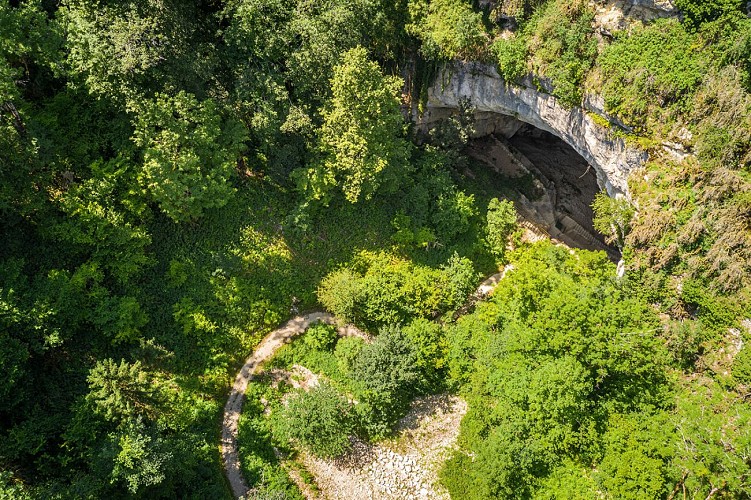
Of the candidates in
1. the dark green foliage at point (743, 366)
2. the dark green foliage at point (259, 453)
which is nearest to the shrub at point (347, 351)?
the dark green foliage at point (259, 453)

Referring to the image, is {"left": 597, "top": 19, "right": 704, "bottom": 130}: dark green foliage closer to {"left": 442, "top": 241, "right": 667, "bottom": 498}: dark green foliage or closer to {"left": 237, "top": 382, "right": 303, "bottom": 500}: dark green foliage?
{"left": 442, "top": 241, "right": 667, "bottom": 498}: dark green foliage

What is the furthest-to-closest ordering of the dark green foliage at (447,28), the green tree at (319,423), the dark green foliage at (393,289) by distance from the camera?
1. the dark green foliage at (393,289)
2. the dark green foliage at (447,28)
3. the green tree at (319,423)

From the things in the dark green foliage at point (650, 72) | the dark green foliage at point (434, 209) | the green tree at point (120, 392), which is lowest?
the green tree at point (120, 392)

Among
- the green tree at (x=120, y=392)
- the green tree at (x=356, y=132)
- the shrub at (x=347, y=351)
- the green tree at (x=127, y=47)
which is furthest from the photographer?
the shrub at (x=347, y=351)

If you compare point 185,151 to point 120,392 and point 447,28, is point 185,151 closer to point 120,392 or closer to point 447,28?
point 120,392

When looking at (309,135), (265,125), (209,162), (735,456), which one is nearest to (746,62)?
(735,456)

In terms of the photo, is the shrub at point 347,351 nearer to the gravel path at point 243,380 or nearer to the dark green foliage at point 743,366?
the gravel path at point 243,380
